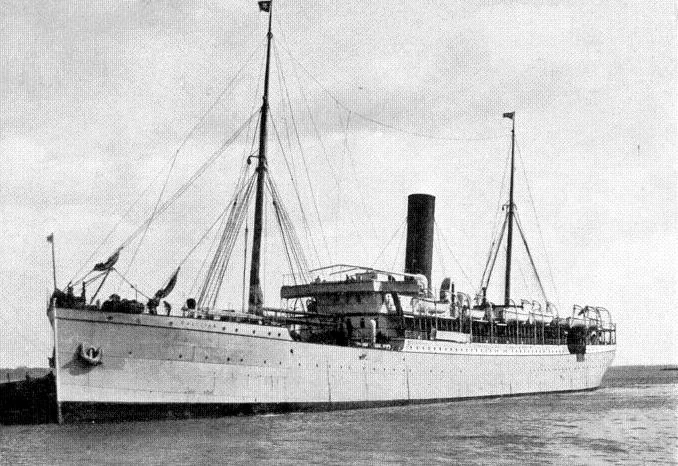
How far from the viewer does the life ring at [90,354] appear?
70.6 feet

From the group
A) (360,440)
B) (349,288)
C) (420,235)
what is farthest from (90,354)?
(420,235)

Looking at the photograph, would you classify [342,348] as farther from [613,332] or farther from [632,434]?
[613,332]

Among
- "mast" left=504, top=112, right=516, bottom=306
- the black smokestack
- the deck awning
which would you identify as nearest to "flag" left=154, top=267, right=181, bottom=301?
the deck awning

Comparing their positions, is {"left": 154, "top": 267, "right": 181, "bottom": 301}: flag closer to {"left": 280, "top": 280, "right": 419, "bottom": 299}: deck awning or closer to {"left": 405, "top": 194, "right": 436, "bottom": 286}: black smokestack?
{"left": 280, "top": 280, "right": 419, "bottom": 299}: deck awning

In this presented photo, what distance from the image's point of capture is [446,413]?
1120 inches

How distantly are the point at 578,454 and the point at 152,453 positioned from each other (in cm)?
1026

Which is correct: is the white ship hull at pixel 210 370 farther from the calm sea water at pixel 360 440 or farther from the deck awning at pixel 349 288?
the deck awning at pixel 349 288

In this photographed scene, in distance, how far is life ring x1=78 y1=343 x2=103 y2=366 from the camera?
70.6 feet

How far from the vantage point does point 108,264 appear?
23.3m

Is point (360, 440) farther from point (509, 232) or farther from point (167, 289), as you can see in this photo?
point (509, 232)

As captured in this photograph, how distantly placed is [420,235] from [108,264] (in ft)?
54.4

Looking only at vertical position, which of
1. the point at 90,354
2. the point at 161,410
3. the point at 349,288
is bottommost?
the point at 161,410

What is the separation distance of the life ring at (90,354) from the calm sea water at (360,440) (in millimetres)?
1842

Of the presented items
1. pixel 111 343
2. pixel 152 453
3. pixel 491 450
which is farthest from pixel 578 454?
pixel 111 343
